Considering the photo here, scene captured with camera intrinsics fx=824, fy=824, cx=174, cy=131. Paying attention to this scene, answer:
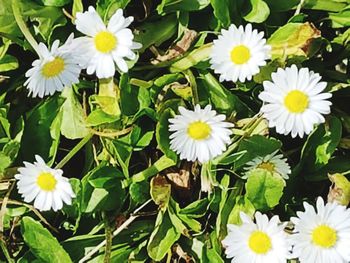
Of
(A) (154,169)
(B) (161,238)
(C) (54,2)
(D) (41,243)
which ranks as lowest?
(D) (41,243)

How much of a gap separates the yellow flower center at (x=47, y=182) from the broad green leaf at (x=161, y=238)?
26 cm

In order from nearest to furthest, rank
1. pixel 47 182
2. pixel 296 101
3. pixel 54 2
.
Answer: pixel 296 101, pixel 47 182, pixel 54 2

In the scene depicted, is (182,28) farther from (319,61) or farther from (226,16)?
(319,61)

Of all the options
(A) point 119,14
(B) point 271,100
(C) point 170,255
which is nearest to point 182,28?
(A) point 119,14

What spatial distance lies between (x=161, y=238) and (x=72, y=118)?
339 mm

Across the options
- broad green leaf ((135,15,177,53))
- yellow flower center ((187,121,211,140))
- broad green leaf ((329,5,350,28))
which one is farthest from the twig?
broad green leaf ((329,5,350,28))

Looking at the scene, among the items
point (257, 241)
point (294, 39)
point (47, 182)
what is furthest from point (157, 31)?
point (257, 241)

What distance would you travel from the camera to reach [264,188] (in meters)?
1.77

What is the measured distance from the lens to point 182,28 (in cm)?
189

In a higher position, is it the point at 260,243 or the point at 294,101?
the point at 294,101

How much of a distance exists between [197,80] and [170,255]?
0.40 meters

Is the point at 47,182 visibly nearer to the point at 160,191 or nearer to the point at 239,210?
A: the point at 160,191

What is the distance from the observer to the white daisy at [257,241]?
170 cm

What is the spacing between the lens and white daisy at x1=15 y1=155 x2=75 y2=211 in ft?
5.75
